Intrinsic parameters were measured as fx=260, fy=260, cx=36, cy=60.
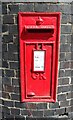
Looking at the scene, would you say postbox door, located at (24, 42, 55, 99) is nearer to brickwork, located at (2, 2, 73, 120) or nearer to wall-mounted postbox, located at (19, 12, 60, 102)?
wall-mounted postbox, located at (19, 12, 60, 102)

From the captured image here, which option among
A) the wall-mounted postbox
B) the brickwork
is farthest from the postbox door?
the brickwork

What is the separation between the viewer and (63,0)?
131 inches

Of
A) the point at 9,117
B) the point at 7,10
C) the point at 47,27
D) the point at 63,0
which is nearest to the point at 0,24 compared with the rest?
the point at 7,10

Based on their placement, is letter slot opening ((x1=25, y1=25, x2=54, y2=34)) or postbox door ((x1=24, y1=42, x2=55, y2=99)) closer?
A: letter slot opening ((x1=25, y1=25, x2=54, y2=34))

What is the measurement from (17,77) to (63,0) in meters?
1.20

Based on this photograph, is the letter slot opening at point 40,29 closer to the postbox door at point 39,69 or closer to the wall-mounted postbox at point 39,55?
the wall-mounted postbox at point 39,55

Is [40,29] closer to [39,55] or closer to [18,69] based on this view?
[39,55]

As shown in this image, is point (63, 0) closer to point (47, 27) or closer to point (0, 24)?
point (47, 27)

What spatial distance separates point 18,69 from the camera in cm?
355

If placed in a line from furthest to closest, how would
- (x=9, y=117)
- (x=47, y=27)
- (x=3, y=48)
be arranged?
(x=9, y=117) → (x=3, y=48) → (x=47, y=27)

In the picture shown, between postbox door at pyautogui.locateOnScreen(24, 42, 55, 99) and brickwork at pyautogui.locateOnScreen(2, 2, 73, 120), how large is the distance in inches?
5.3

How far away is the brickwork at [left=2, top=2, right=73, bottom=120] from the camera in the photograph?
3348mm

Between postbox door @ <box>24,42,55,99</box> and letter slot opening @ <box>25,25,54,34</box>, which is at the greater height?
letter slot opening @ <box>25,25,54,34</box>

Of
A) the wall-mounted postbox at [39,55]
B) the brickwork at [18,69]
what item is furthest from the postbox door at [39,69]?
the brickwork at [18,69]
